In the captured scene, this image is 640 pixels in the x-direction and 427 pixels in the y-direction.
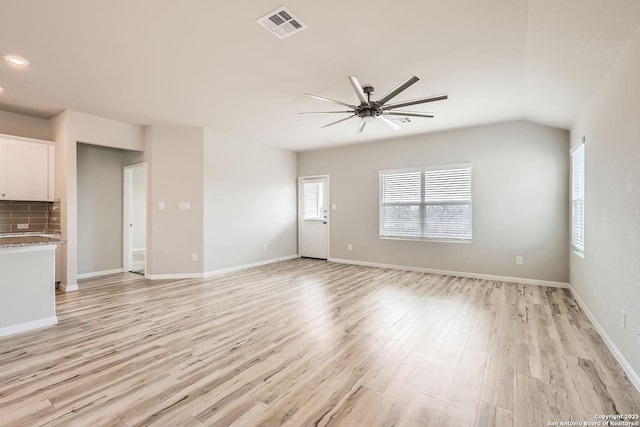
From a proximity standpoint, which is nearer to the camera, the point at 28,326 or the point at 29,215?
the point at 28,326

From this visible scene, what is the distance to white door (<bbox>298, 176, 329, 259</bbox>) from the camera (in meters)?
7.22

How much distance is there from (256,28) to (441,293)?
404 centimetres

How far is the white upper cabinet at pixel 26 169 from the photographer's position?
14.2 feet

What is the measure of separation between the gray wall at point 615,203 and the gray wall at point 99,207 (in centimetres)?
697

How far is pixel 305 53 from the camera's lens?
2820 millimetres

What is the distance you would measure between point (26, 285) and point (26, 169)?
8.11 ft

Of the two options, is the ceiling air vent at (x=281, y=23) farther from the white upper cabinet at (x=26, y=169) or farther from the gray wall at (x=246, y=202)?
the white upper cabinet at (x=26, y=169)

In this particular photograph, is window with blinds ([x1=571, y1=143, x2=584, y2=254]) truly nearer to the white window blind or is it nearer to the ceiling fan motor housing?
the ceiling fan motor housing

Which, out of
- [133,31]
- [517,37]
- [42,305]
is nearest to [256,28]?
[133,31]

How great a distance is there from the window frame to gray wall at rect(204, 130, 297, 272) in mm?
5399

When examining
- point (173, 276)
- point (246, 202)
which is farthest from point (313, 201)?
point (173, 276)

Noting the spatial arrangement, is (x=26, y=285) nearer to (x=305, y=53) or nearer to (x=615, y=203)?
(x=305, y=53)

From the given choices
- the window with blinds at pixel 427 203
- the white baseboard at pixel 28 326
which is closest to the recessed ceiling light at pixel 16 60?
the white baseboard at pixel 28 326

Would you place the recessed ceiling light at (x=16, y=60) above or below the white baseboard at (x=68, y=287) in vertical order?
Answer: above
